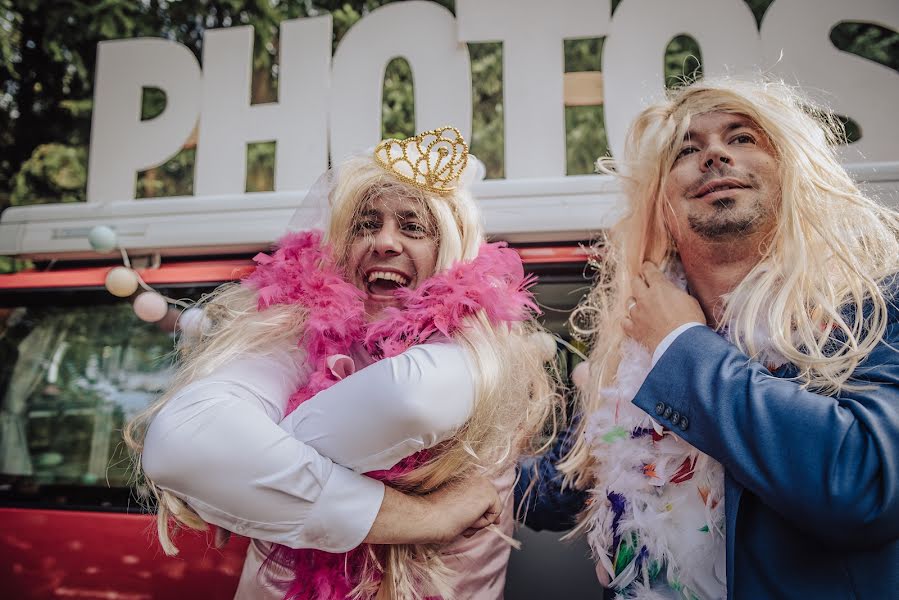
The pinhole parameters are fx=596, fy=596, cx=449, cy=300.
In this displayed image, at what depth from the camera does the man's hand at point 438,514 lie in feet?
3.81

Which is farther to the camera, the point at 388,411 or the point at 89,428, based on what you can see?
the point at 89,428

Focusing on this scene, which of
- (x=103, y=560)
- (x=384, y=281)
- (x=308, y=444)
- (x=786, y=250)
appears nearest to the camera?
(x=308, y=444)

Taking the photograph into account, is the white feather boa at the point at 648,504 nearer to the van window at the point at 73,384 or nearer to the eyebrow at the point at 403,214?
the eyebrow at the point at 403,214

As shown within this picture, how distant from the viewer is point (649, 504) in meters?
1.40

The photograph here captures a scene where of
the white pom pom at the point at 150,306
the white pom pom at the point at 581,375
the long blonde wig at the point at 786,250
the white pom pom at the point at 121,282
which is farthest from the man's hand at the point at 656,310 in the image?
the white pom pom at the point at 121,282

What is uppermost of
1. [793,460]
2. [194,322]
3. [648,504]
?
[194,322]

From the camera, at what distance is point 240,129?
3105mm

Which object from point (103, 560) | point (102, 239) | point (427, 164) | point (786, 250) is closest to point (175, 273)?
point (102, 239)

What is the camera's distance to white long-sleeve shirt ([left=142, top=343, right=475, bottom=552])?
3.39 ft

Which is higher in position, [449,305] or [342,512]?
[449,305]

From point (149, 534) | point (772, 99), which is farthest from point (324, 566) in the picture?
point (772, 99)

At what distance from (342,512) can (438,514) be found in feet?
0.75

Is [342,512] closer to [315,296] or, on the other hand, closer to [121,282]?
[315,296]

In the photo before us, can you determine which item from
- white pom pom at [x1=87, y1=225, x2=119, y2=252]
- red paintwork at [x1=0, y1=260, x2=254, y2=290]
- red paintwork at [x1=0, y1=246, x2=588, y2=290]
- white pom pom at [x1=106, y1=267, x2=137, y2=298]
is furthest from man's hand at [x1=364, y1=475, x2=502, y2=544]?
white pom pom at [x1=87, y1=225, x2=119, y2=252]
